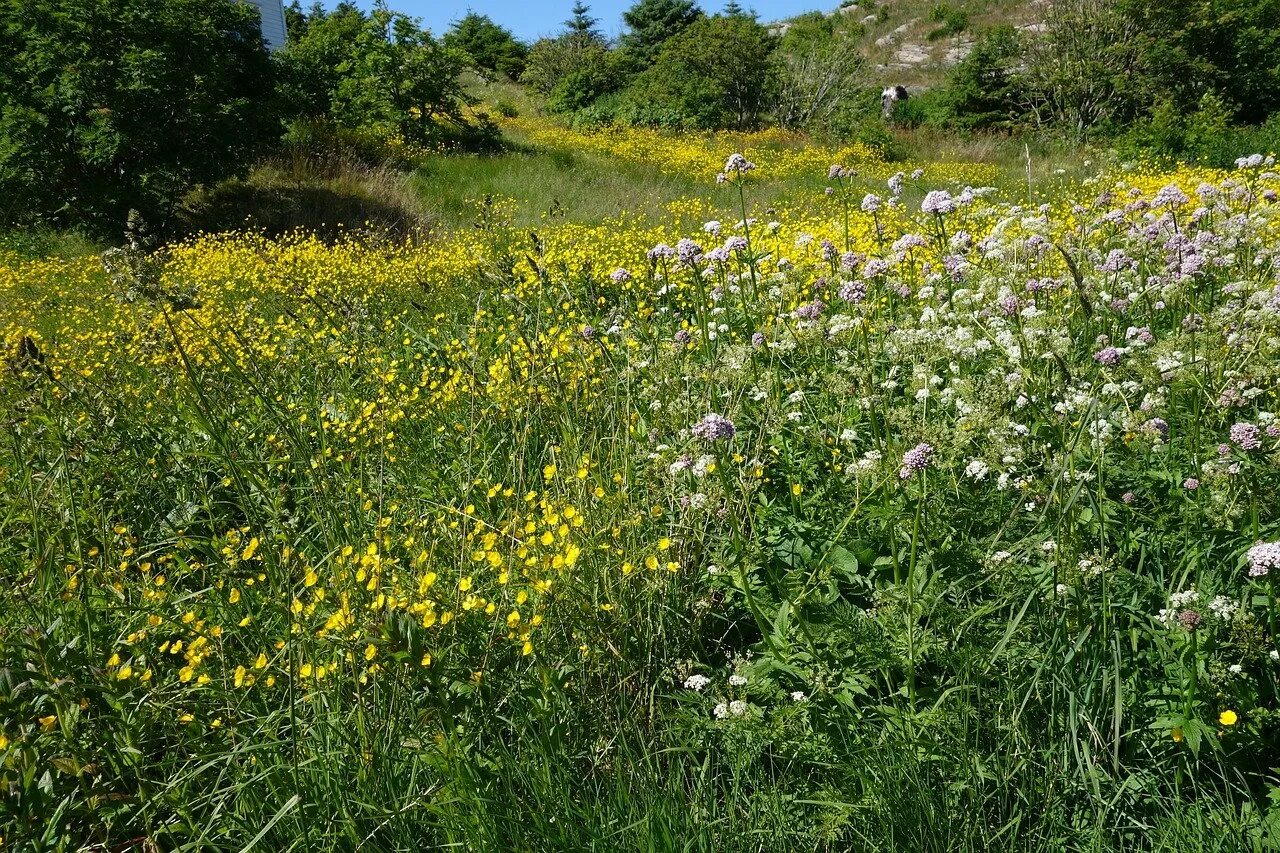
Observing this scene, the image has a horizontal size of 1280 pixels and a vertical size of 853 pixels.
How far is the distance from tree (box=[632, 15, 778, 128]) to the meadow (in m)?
22.6

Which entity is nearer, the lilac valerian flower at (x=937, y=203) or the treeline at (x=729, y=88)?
the lilac valerian flower at (x=937, y=203)

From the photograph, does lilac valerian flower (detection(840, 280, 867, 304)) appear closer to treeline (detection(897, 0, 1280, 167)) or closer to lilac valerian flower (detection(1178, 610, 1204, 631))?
lilac valerian flower (detection(1178, 610, 1204, 631))

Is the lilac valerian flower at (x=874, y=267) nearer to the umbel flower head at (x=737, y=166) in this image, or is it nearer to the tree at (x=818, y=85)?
the umbel flower head at (x=737, y=166)

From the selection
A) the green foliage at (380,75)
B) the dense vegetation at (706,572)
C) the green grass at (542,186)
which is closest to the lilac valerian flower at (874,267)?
the dense vegetation at (706,572)

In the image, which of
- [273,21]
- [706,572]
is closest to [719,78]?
[273,21]

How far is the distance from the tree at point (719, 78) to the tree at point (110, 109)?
52.8 ft

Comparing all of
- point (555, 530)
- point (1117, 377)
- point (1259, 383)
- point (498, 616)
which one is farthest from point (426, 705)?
point (1259, 383)

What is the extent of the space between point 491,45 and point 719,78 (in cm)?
1807

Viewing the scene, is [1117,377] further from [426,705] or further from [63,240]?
[63,240]

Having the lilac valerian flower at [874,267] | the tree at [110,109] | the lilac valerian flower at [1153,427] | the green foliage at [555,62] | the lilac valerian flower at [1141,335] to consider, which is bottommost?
the lilac valerian flower at [1153,427]

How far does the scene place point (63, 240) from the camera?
Answer: 10414 mm

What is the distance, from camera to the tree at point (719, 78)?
24.5m

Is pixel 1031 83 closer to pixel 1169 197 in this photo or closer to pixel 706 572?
pixel 1169 197

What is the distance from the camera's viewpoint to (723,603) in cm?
250
